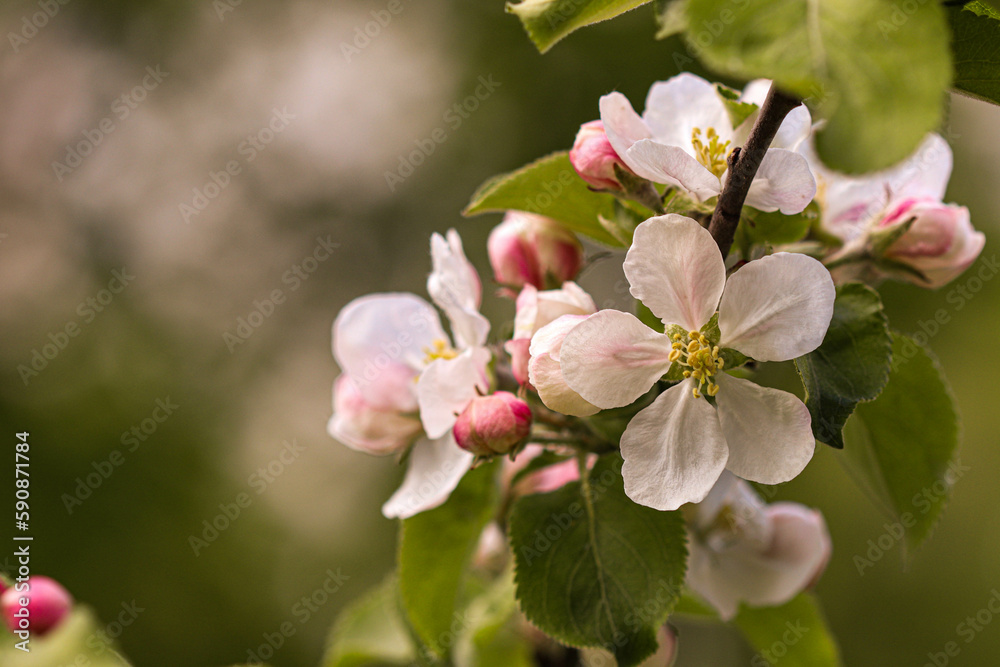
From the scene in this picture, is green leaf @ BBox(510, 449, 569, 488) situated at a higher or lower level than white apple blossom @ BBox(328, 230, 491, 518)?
lower

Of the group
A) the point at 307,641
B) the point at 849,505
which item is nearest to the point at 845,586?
the point at 849,505

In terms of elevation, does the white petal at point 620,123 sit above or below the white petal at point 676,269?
above

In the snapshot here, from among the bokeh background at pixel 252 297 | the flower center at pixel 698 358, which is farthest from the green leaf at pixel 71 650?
the bokeh background at pixel 252 297

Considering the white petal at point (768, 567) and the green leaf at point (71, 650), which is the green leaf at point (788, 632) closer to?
the white petal at point (768, 567)

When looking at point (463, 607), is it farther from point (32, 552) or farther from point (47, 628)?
point (32, 552)

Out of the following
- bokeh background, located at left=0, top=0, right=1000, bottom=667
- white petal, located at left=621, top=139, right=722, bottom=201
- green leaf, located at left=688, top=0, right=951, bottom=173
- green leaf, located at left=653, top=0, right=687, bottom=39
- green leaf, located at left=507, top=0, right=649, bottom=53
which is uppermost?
green leaf, located at left=507, top=0, right=649, bottom=53

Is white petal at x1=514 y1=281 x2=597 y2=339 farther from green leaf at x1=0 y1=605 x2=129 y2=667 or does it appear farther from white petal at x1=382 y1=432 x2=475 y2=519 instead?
green leaf at x1=0 y1=605 x2=129 y2=667

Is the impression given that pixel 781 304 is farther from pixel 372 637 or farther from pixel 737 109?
pixel 372 637

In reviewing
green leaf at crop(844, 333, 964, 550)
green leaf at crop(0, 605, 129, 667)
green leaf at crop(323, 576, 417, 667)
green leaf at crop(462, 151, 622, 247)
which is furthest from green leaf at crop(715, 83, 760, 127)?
green leaf at crop(323, 576, 417, 667)
